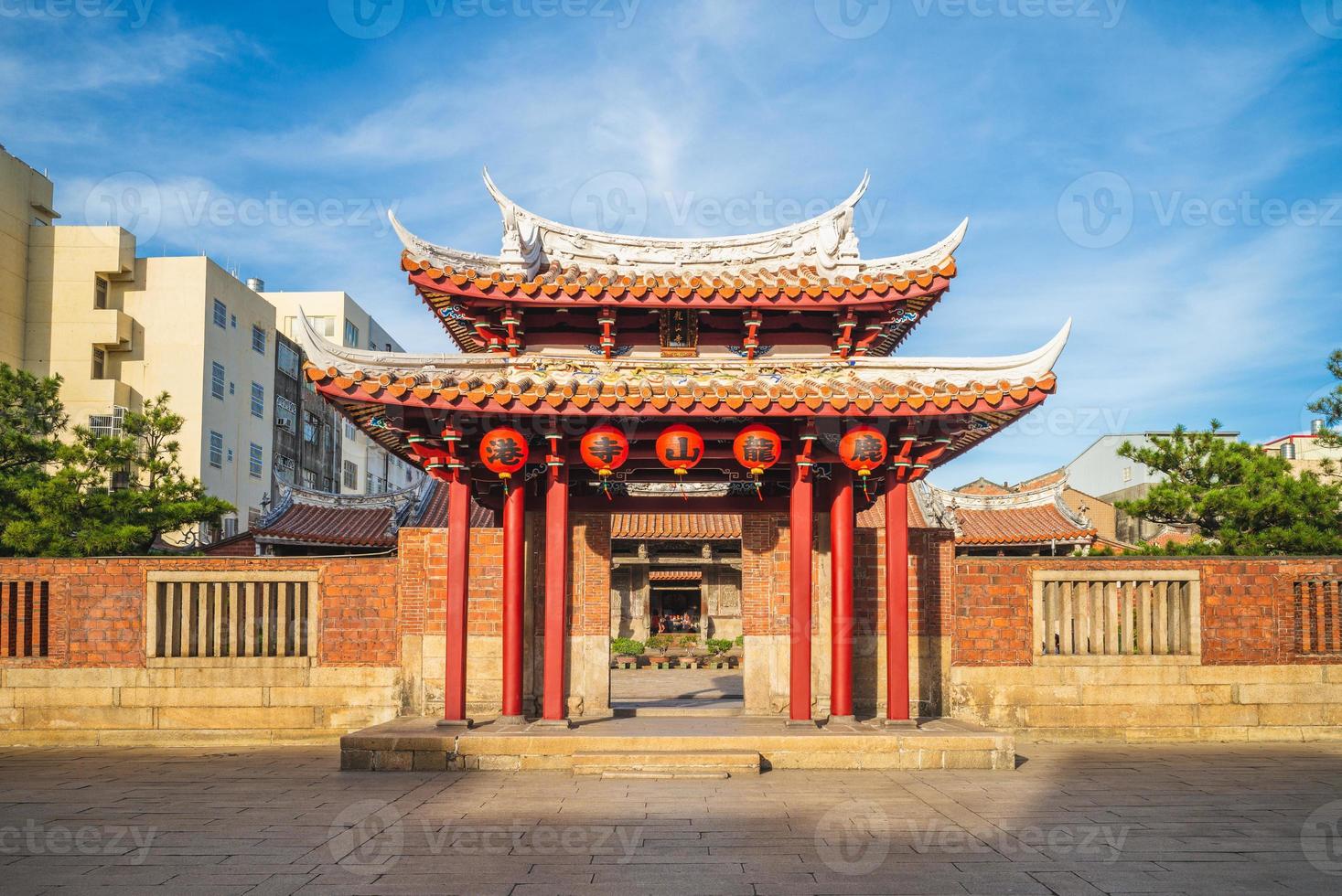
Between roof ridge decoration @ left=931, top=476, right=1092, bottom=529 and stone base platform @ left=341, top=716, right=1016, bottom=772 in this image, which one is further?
roof ridge decoration @ left=931, top=476, right=1092, bottom=529

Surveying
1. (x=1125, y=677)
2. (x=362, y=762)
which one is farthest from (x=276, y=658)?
(x=1125, y=677)

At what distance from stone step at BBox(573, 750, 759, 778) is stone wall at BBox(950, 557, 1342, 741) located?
4.38 m

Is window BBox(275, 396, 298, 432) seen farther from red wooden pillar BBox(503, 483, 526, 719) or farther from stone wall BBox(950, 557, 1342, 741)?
stone wall BBox(950, 557, 1342, 741)

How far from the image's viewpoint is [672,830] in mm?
9109

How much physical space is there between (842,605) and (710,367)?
147 inches

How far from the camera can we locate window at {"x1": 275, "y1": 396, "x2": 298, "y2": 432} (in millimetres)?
47562

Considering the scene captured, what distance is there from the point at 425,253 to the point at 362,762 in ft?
21.6

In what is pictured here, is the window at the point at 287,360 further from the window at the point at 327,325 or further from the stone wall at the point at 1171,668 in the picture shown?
the stone wall at the point at 1171,668

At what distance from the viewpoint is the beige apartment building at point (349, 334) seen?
54.8m

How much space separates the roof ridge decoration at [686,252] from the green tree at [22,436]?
451 inches

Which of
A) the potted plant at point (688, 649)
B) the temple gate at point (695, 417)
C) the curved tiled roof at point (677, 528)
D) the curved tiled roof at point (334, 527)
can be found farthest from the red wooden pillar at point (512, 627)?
the potted plant at point (688, 649)

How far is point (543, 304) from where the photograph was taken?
1355cm

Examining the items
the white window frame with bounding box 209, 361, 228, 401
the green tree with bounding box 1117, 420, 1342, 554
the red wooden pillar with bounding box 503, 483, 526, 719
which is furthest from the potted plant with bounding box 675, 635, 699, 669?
the white window frame with bounding box 209, 361, 228, 401

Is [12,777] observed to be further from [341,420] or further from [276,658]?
[341,420]
